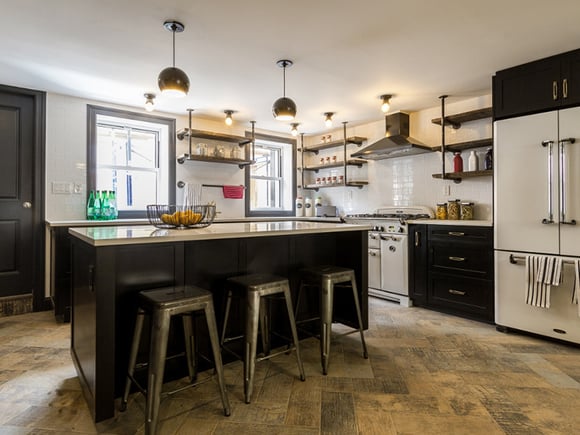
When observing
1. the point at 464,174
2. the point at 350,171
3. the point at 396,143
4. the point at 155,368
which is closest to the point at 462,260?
the point at 464,174

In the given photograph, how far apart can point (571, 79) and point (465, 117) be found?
3.69 feet

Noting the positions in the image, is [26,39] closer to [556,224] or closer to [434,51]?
[434,51]

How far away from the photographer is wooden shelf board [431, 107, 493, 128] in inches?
141

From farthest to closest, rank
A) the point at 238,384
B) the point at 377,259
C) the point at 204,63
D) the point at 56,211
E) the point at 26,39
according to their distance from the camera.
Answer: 1. the point at 377,259
2. the point at 56,211
3. the point at 204,63
4. the point at 26,39
5. the point at 238,384

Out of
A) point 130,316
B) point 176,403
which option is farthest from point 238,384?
point 130,316

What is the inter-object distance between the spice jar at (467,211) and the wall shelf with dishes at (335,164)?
149 cm

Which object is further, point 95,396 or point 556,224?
point 556,224

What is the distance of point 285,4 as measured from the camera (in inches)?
84.0

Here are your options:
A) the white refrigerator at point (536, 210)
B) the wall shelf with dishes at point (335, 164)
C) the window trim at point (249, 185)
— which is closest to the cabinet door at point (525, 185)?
the white refrigerator at point (536, 210)

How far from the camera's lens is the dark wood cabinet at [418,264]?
3695 millimetres

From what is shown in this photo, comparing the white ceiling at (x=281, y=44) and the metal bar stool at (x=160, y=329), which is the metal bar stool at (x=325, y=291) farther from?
the white ceiling at (x=281, y=44)

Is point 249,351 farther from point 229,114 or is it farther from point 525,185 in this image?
point 229,114

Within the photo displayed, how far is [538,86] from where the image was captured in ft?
9.37

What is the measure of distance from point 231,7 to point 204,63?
2.95ft
